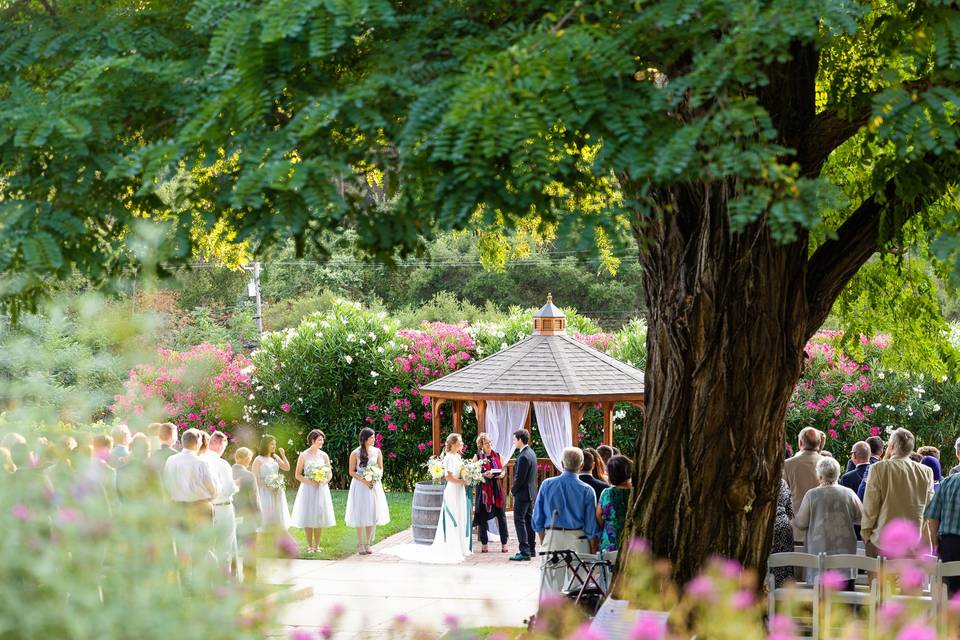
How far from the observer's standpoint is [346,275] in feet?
138

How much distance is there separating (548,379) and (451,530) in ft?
10.7

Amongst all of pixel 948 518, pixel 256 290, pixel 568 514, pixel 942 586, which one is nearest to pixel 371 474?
pixel 568 514

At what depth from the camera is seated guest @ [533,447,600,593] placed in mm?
9320

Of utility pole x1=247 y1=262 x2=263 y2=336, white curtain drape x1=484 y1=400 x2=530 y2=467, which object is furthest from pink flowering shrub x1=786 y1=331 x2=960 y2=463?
utility pole x1=247 y1=262 x2=263 y2=336

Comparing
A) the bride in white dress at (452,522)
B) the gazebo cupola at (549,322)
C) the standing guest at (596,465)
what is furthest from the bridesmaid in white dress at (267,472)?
the gazebo cupola at (549,322)

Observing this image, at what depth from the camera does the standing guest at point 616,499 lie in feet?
28.6

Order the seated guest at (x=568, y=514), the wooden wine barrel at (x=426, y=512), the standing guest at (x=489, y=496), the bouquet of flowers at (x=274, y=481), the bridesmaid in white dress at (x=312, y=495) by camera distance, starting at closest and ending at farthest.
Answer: the seated guest at (x=568, y=514), the bouquet of flowers at (x=274, y=481), the bridesmaid in white dress at (x=312, y=495), the standing guest at (x=489, y=496), the wooden wine barrel at (x=426, y=512)

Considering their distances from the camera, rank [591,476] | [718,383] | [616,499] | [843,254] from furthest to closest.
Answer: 1. [591,476]
2. [616,499]
3. [843,254]
4. [718,383]

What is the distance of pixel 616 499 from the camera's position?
876 cm

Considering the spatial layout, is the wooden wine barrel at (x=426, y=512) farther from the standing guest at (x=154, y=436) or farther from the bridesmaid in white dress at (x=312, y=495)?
the standing guest at (x=154, y=436)

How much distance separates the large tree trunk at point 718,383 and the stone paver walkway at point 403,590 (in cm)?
221

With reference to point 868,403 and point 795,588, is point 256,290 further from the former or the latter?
point 795,588

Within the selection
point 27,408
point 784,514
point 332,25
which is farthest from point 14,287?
point 784,514

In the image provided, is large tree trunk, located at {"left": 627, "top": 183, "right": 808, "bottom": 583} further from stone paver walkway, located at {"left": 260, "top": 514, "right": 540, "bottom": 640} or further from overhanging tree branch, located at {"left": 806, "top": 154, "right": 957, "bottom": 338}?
stone paver walkway, located at {"left": 260, "top": 514, "right": 540, "bottom": 640}
